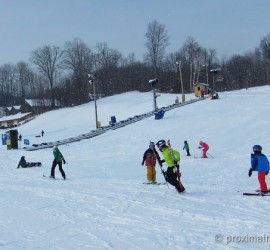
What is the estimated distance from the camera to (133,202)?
1145 centimetres

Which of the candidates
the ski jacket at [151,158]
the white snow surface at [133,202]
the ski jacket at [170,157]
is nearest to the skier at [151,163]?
the ski jacket at [151,158]

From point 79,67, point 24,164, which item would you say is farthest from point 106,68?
point 24,164

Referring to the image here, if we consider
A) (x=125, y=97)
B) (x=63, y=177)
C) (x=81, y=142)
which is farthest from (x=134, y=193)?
(x=125, y=97)

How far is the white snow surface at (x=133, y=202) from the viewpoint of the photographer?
780cm

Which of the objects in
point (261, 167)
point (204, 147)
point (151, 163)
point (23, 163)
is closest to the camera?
point (261, 167)

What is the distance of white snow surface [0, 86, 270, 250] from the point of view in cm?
780

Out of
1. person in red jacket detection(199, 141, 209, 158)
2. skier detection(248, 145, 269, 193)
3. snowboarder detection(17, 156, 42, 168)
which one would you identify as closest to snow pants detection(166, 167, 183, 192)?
skier detection(248, 145, 269, 193)

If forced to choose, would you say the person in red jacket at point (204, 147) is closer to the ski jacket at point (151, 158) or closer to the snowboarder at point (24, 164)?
the ski jacket at point (151, 158)

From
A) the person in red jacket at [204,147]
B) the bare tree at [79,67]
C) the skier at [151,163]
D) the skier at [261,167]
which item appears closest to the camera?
the skier at [261,167]

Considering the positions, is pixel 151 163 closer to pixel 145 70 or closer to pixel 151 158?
pixel 151 158

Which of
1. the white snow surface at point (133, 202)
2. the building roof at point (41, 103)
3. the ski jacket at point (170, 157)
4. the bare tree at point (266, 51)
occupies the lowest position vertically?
the white snow surface at point (133, 202)

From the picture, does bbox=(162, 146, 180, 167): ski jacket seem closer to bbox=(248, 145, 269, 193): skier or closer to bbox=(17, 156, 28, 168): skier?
bbox=(248, 145, 269, 193): skier

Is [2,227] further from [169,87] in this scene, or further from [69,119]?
[169,87]

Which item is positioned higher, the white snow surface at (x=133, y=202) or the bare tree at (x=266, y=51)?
the bare tree at (x=266, y=51)
